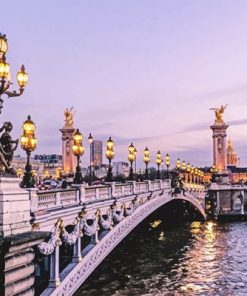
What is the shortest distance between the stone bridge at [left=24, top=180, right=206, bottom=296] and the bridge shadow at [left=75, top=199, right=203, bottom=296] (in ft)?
11.0

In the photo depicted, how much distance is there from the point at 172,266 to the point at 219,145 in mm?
88156

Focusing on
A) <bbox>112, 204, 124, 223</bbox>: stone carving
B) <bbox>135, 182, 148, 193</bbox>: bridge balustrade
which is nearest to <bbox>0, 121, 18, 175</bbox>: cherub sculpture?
<bbox>112, 204, 124, 223</bbox>: stone carving

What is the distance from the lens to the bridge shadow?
3200cm

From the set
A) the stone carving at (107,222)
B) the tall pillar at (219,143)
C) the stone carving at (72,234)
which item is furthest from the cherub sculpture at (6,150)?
the tall pillar at (219,143)

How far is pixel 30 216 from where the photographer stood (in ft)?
52.3

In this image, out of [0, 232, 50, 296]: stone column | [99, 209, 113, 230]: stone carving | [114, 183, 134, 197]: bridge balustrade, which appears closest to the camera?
[0, 232, 50, 296]: stone column

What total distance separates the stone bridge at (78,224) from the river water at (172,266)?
11.3ft

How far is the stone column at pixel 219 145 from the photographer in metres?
124

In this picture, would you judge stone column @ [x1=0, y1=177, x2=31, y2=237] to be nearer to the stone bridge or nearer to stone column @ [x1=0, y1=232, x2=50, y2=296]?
stone column @ [x1=0, y1=232, x2=50, y2=296]

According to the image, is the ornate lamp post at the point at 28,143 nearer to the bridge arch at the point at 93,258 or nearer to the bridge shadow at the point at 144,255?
the bridge arch at the point at 93,258

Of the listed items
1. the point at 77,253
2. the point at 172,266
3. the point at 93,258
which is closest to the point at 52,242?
the point at 77,253

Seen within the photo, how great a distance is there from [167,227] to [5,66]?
5424cm

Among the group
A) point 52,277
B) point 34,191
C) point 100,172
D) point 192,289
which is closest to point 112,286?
point 192,289

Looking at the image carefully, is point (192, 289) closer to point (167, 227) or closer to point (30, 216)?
point (30, 216)
